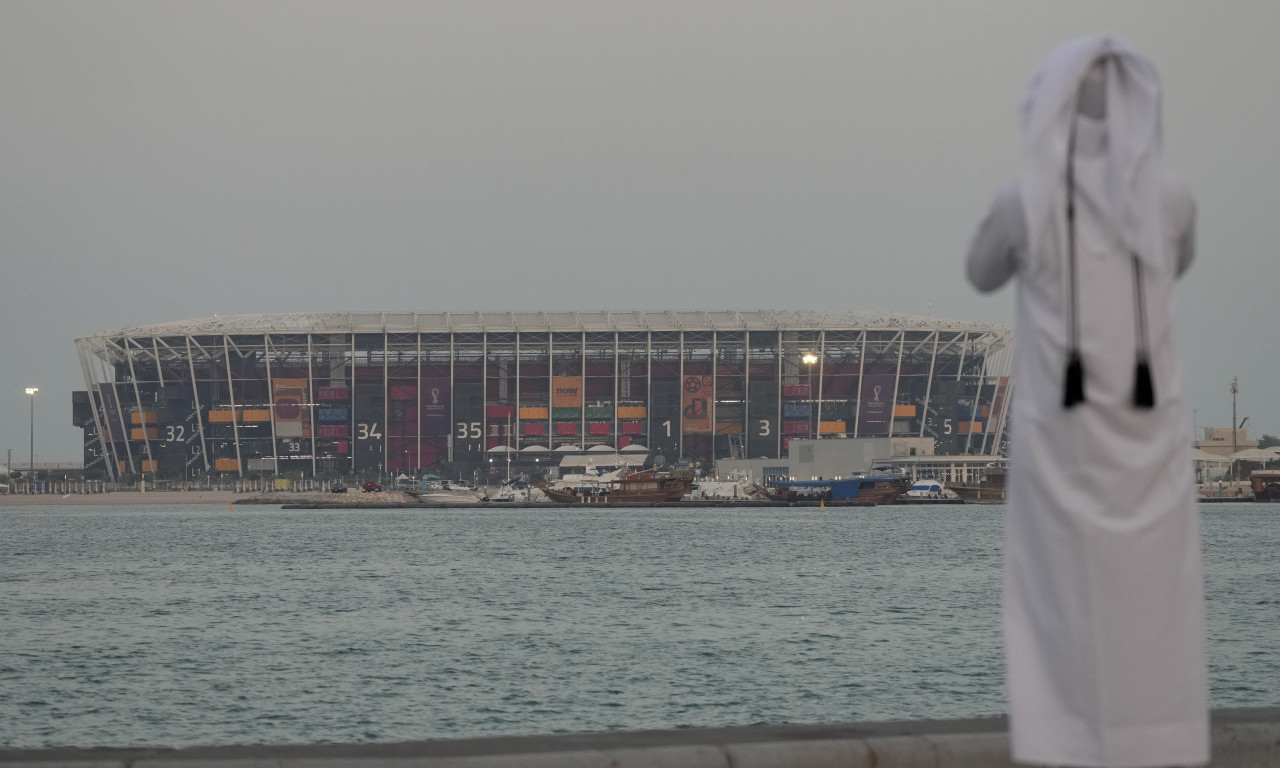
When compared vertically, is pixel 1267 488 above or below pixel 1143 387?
below

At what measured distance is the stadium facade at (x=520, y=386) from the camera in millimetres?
129875

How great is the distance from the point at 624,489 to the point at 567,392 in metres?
35.3

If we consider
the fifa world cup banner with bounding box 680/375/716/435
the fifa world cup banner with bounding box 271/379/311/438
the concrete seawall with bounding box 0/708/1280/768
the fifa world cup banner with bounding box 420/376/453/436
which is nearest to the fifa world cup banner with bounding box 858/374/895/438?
the fifa world cup banner with bounding box 680/375/716/435

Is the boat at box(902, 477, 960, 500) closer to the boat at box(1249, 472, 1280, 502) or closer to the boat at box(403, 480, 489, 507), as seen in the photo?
the boat at box(1249, 472, 1280, 502)

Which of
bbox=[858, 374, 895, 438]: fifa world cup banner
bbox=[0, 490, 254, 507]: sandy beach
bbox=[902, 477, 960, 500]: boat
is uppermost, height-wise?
bbox=[858, 374, 895, 438]: fifa world cup banner

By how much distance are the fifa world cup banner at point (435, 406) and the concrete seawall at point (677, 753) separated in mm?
128540

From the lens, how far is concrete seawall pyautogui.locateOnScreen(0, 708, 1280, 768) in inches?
176

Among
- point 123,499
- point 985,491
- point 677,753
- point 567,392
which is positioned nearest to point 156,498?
point 123,499

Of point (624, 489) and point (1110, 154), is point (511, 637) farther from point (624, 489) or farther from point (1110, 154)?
point (624, 489)

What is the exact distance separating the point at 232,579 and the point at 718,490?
6522 centimetres

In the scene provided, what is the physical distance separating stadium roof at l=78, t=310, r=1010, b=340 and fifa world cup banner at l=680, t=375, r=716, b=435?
5231 millimetres

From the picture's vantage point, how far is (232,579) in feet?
122

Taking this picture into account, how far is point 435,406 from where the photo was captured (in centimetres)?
13312

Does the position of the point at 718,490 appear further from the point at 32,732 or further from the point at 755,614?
the point at 32,732
